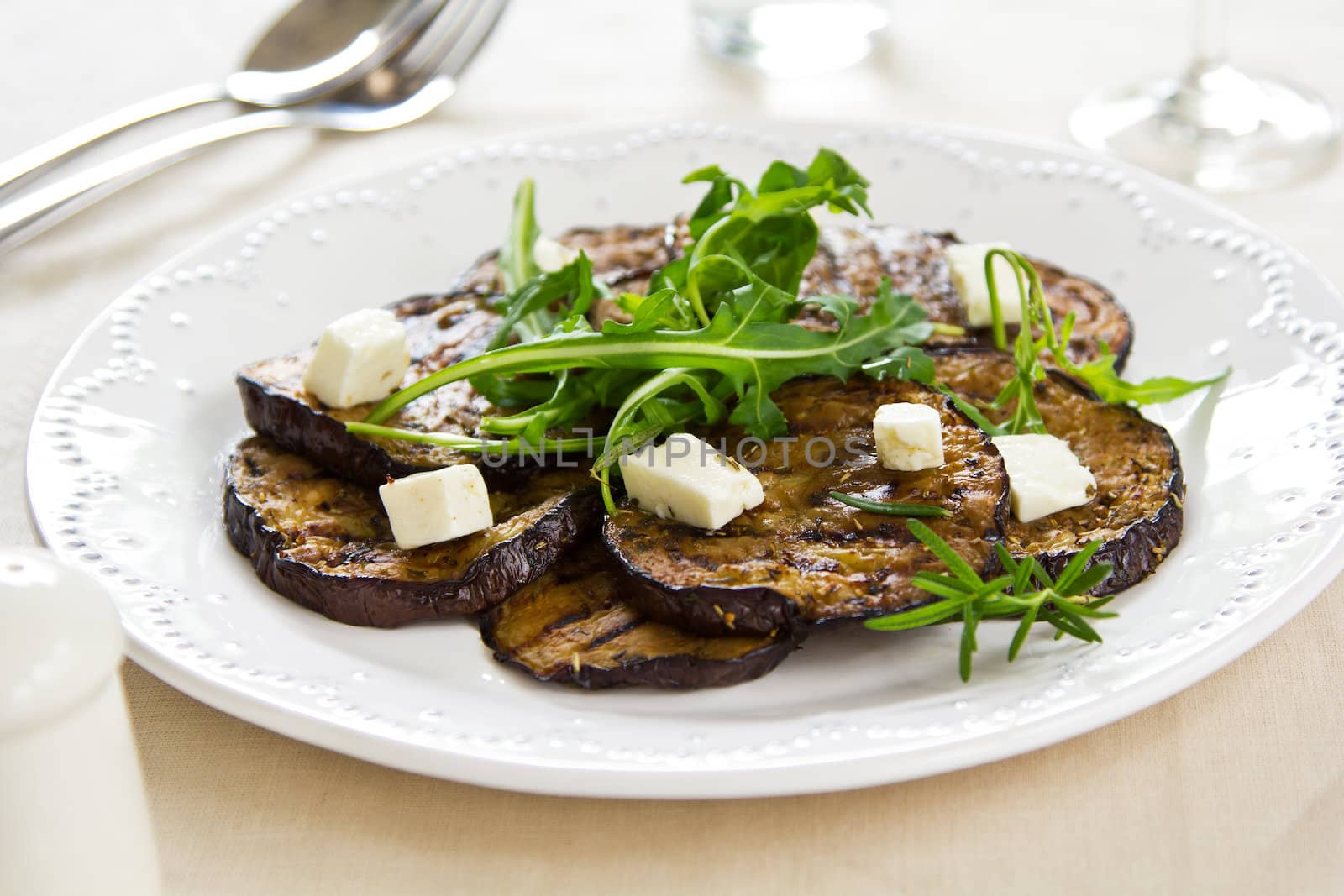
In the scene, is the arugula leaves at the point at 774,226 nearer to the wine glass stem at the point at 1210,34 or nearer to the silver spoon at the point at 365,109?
the silver spoon at the point at 365,109

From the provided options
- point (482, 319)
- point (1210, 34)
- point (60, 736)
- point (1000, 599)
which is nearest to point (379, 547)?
point (482, 319)

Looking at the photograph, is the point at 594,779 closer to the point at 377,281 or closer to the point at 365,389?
the point at 365,389

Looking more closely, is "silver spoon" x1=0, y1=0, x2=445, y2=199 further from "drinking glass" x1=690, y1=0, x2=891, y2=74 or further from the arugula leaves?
the arugula leaves

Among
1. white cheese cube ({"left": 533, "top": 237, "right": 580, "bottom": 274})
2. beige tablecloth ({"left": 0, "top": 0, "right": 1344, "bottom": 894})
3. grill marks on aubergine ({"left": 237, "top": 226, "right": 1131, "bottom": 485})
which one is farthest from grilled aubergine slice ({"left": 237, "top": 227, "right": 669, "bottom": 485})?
beige tablecloth ({"left": 0, "top": 0, "right": 1344, "bottom": 894})

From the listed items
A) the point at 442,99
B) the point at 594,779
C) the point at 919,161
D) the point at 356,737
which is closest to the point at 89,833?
the point at 356,737

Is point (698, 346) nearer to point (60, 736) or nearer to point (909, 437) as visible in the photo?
point (909, 437)

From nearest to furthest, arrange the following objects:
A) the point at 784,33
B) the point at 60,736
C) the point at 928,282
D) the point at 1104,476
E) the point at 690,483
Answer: the point at 60,736, the point at 690,483, the point at 1104,476, the point at 928,282, the point at 784,33

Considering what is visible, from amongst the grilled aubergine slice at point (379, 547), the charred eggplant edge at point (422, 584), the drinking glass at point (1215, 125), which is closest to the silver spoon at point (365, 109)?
the grilled aubergine slice at point (379, 547)
